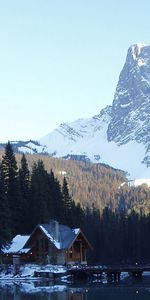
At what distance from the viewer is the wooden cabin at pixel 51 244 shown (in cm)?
11256

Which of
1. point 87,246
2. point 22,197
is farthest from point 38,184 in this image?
point 87,246

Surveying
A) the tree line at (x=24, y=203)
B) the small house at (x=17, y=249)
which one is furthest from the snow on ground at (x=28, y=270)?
the tree line at (x=24, y=203)

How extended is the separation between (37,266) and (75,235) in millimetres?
11333

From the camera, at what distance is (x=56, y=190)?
142750 millimetres

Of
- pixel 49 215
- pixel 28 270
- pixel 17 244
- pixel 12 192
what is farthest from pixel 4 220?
pixel 49 215

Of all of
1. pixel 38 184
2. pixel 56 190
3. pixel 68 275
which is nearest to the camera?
pixel 68 275

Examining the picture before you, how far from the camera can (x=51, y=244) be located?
371ft

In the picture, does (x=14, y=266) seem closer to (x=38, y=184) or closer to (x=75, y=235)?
(x=75, y=235)

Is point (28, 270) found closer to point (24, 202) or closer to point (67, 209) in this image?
point (24, 202)

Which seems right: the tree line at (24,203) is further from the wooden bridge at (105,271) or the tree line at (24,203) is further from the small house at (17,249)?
the wooden bridge at (105,271)

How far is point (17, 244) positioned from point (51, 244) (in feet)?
19.0

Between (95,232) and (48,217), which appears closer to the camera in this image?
(48,217)

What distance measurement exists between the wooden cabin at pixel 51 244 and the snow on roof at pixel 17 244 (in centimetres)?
52

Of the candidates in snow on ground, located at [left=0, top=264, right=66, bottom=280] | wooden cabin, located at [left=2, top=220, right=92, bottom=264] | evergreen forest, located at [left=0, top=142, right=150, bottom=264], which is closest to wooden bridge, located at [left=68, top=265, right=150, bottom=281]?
snow on ground, located at [left=0, top=264, right=66, bottom=280]
